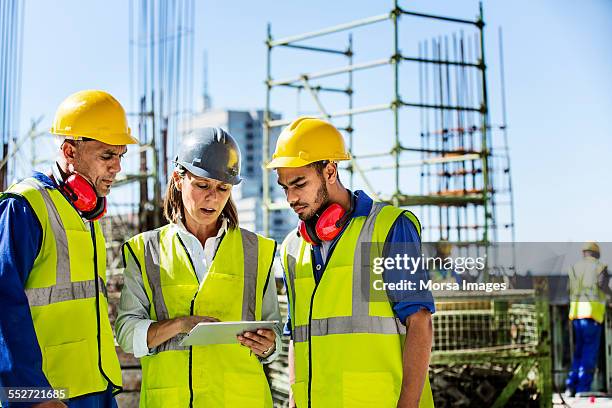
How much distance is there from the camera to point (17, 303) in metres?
2.83

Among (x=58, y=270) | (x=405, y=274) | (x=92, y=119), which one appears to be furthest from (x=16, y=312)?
(x=405, y=274)

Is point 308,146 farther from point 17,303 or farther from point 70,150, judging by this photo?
point 17,303

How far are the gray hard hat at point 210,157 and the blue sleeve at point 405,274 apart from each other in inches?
33.1

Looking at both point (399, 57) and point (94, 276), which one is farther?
point (399, 57)

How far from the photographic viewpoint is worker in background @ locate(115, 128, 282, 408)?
11.0ft

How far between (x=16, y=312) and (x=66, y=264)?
1.30 ft

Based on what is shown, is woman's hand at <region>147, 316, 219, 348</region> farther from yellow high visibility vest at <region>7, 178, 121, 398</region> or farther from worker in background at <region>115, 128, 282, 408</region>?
yellow high visibility vest at <region>7, 178, 121, 398</region>

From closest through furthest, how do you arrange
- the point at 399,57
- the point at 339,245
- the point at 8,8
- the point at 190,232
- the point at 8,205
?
the point at 8,205 < the point at 339,245 < the point at 190,232 < the point at 399,57 < the point at 8,8

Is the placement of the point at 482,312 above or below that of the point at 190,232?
below

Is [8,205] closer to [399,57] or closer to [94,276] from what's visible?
[94,276]

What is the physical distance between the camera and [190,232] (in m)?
3.60

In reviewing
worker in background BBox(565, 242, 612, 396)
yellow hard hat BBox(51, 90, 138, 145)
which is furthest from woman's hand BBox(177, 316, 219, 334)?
worker in background BBox(565, 242, 612, 396)

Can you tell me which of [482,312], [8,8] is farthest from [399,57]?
[8,8]

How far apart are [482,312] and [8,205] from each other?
7.57 meters
